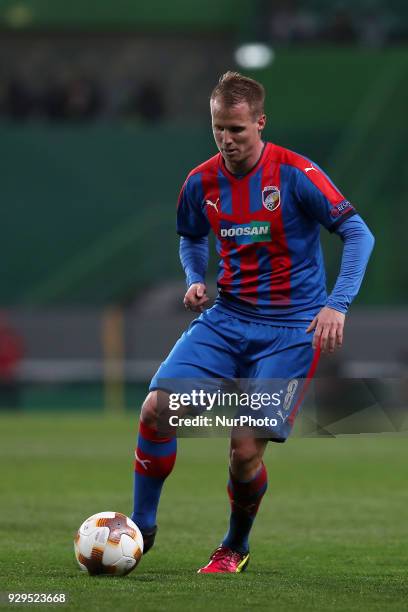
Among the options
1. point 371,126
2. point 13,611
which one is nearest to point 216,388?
point 13,611

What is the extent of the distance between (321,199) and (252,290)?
478 mm

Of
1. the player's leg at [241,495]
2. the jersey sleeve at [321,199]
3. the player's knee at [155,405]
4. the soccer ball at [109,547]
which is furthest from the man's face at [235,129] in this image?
the soccer ball at [109,547]

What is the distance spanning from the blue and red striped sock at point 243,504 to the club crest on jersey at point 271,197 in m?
1.06

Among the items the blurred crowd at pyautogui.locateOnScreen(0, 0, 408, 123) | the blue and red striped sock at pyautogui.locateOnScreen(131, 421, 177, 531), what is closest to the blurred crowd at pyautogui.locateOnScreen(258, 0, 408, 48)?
the blurred crowd at pyautogui.locateOnScreen(0, 0, 408, 123)

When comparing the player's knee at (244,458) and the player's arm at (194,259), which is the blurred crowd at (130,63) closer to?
the player's arm at (194,259)

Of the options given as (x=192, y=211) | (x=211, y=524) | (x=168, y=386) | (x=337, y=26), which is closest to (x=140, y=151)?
(x=337, y=26)

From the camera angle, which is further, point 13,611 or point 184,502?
point 184,502

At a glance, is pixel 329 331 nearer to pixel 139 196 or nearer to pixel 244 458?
pixel 244 458

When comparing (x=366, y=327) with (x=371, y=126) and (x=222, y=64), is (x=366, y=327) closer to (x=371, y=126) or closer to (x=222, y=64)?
(x=371, y=126)

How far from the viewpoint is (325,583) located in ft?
17.5

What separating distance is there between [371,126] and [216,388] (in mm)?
16119

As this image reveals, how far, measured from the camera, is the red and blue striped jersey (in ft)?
18.3

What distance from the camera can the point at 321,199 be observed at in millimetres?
5453

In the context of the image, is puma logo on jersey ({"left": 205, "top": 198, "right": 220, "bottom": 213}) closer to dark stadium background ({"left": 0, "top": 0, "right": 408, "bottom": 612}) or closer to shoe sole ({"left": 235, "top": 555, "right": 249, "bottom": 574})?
shoe sole ({"left": 235, "top": 555, "right": 249, "bottom": 574})
